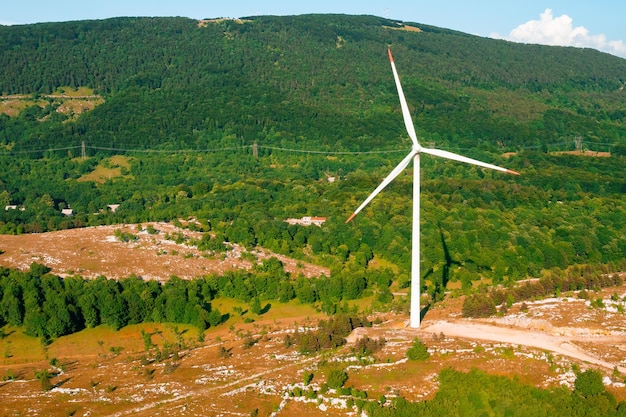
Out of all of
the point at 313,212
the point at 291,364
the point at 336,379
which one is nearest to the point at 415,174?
the point at 336,379

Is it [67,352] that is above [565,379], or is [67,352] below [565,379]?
below

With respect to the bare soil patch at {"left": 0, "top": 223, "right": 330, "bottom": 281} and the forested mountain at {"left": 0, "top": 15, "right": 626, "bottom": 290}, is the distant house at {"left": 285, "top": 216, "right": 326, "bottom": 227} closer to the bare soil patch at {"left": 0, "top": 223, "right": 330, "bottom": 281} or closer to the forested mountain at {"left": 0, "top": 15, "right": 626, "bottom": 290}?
the forested mountain at {"left": 0, "top": 15, "right": 626, "bottom": 290}

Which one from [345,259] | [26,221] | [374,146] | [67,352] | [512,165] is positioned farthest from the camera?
[374,146]

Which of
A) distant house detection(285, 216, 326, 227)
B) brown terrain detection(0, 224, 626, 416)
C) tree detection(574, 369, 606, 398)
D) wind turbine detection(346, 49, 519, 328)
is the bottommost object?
brown terrain detection(0, 224, 626, 416)

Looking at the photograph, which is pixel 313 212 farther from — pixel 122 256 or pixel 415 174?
pixel 415 174

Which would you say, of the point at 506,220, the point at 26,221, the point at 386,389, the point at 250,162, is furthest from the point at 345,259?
the point at 250,162

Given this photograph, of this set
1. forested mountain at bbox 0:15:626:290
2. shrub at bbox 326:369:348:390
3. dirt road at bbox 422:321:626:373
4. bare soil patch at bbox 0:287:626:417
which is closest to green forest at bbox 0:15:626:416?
forested mountain at bbox 0:15:626:290

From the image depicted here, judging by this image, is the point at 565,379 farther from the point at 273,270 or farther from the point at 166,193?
the point at 166,193

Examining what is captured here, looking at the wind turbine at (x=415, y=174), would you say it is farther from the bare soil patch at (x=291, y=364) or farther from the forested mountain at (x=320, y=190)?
the forested mountain at (x=320, y=190)

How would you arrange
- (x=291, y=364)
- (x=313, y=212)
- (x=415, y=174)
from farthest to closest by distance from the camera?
(x=313, y=212), (x=291, y=364), (x=415, y=174)
